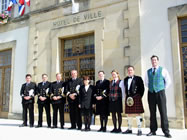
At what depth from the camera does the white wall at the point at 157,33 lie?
249 inches

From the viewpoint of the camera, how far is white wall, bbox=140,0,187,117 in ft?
20.8

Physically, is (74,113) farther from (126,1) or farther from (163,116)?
(126,1)

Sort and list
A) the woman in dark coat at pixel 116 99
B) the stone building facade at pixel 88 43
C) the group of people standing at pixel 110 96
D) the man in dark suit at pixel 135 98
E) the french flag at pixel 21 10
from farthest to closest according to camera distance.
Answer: the french flag at pixel 21 10
the stone building facade at pixel 88 43
the woman in dark coat at pixel 116 99
the man in dark suit at pixel 135 98
the group of people standing at pixel 110 96

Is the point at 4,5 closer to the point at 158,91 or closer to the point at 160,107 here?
the point at 158,91

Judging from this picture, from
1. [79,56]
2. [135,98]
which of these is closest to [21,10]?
[79,56]

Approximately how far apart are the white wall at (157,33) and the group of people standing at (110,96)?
159 cm

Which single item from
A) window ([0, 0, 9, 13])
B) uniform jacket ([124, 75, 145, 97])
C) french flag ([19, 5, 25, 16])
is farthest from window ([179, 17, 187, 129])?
window ([0, 0, 9, 13])

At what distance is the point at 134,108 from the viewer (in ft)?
16.2

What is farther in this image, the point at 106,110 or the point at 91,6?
the point at 91,6

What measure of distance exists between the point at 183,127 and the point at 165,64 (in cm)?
187

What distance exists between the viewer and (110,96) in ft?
17.3

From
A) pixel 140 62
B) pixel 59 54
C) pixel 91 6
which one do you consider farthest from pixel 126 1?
pixel 59 54

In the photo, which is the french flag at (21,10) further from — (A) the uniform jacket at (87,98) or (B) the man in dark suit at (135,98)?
(B) the man in dark suit at (135,98)

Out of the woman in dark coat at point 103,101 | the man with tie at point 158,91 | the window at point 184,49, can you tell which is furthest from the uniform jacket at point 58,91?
the window at point 184,49
